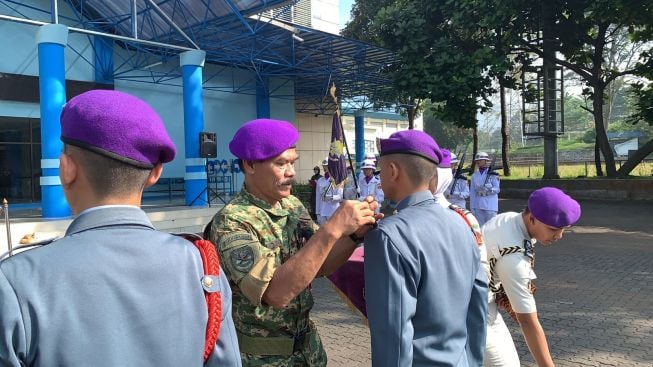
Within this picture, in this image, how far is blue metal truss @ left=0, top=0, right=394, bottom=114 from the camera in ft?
44.1

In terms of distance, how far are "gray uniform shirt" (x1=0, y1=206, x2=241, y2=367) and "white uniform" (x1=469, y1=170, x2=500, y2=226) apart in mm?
9424

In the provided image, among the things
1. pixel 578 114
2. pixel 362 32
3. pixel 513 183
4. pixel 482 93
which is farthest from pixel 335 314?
pixel 578 114

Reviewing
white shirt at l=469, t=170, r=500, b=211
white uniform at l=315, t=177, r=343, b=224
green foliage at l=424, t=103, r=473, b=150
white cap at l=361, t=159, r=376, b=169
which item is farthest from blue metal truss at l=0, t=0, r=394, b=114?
green foliage at l=424, t=103, r=473, b=150

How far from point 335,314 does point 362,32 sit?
1841 centimetres

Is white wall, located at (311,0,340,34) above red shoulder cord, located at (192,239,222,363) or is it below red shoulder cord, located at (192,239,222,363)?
above

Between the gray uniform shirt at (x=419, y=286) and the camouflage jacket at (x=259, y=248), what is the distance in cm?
35

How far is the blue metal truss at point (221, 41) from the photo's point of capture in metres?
13.5

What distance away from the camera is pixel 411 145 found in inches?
77.3

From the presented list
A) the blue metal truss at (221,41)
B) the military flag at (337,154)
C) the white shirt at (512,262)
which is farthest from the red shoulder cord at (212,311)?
the blue metal truss at (221,41)

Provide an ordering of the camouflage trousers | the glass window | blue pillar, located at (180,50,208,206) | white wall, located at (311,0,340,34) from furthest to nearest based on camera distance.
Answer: white wall, located at (311,0,340,34)
the glass window
blue pillar, located at (180,50,208,206)
the camouflage trousers

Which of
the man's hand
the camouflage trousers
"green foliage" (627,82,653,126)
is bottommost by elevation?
the camouflage trousers

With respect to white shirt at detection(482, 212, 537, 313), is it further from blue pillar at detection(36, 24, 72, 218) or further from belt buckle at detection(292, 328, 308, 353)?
blue pillar at detection(36, 24, 72, 218)

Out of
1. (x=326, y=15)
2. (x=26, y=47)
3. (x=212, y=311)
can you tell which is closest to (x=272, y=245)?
(x=212, y=311)

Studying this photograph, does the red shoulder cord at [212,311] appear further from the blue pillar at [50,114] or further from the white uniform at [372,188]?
the blue pillar at [50,114]
